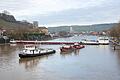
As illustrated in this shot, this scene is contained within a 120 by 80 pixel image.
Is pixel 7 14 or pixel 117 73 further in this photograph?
pixel 7 14

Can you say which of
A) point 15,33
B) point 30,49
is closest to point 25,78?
point 30,49

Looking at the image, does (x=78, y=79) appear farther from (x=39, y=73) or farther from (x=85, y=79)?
(x=39, y=73)

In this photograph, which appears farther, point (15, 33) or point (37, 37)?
point (37, 37)

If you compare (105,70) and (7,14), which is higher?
(7,14)

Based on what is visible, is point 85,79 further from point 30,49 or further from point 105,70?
point 30,49

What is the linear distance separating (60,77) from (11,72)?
545 centimetres

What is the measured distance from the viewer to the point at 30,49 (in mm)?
45719

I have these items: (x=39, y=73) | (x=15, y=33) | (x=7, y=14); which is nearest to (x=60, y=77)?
(x=39, y=73)

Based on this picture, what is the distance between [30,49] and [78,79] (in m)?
19.9

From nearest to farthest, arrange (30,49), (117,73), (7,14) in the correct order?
(117,73), (30,49), (7,14)

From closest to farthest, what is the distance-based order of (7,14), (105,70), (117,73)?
(117,73) < (105,70) < (7,14)

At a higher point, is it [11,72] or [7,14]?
[7,14]

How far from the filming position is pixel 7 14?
179m

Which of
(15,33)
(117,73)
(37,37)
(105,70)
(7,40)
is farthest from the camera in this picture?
(37,37)
